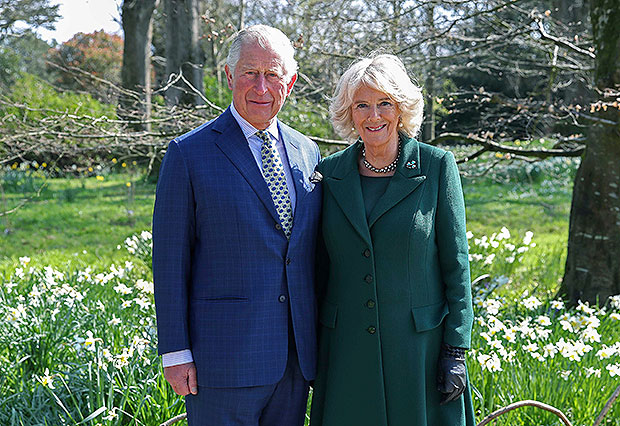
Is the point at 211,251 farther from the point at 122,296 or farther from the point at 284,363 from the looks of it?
the point at 122,296

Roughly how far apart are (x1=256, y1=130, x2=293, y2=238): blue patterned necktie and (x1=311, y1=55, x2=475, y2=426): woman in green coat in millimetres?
154

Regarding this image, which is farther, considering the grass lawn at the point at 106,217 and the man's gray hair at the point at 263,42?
the grass lawn at the point at 106,217

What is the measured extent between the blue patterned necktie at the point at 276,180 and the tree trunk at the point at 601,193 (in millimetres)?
3000

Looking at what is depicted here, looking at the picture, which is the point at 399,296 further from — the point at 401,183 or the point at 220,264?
the point at 220,264

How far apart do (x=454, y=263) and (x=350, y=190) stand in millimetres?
436

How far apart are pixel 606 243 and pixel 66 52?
23736 millimetres

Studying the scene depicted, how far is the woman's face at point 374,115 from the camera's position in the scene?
2.07 meters

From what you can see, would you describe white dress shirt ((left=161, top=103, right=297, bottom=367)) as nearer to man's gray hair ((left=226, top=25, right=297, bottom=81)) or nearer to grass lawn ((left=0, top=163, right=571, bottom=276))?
man's gray hair ((left=226, top=25, right=297, bottom=81))

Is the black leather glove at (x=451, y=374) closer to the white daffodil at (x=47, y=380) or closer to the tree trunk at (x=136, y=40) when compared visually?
the white daffodil at (x=47, y=380)

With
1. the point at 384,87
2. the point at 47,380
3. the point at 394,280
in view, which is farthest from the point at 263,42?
the point at 47,380

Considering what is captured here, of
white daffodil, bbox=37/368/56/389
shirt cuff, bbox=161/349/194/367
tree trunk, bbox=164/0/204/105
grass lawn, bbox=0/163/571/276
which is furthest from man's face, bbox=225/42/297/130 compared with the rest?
tree trunk, bbox=164/0/204/105

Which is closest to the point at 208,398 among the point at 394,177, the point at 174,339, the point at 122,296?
the point at 174,339

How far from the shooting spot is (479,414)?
283 centimetres

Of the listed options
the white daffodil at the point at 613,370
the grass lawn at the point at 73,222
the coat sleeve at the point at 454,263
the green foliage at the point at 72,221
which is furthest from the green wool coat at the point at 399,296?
the grass lawn at the point at 73,222
